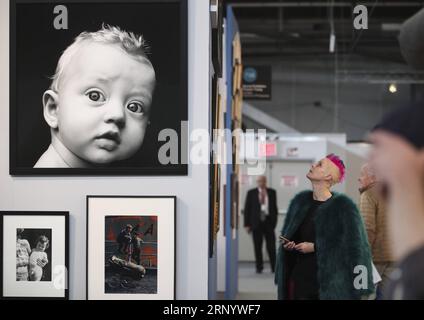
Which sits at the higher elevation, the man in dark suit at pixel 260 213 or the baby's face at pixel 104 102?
the baby's face at pixel 104 102

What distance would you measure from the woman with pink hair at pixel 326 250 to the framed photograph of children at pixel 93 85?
0.96m

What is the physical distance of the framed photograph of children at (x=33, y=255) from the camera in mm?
4402

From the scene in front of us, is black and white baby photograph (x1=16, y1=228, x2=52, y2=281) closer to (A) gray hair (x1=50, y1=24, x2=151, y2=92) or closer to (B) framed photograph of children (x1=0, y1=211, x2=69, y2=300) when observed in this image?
(B) framed photograph of children (x1=0, y1=211, x2=69, y2=300)

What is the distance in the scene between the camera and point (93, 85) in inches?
177

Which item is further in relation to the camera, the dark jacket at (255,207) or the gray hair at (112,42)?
the dark jacket at (255,207)

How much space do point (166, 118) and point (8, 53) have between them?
1010 millimetres

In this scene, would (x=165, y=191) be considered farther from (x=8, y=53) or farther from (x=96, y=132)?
(x=8, y=53)

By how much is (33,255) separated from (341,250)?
1.80 meters

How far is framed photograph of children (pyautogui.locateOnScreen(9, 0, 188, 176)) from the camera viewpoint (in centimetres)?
444

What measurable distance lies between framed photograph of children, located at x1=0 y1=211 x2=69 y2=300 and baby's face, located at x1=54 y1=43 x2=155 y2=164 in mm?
454

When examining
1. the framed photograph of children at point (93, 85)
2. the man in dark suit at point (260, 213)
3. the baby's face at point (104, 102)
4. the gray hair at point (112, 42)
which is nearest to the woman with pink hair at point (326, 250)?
the framed photograph of children at point (93, 85)

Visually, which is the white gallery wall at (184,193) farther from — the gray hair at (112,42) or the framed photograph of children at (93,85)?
the gray hair at (112,42)

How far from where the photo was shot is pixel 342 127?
21078 millimetres
